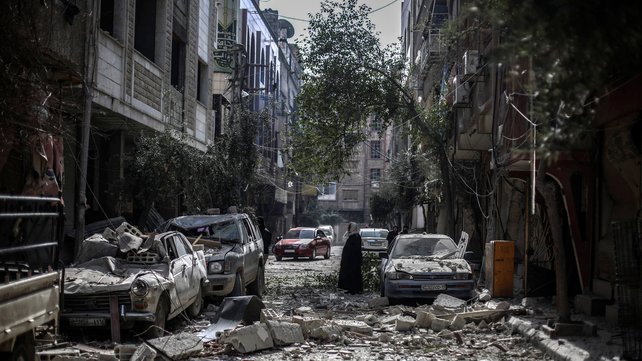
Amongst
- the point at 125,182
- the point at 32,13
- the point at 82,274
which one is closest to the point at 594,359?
the point at 82,274

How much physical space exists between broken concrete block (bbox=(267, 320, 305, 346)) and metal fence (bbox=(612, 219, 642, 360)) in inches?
168

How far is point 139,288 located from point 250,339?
5.50 ft

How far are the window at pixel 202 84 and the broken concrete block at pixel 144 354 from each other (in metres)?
21.4

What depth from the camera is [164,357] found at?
8977 millimetres

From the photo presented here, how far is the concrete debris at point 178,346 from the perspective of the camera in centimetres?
908

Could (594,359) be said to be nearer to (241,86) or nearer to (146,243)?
(146,243)

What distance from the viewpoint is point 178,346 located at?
9.34 meters

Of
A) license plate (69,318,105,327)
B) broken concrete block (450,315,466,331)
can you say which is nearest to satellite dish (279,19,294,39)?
broken concrete block (450,315,466,331)

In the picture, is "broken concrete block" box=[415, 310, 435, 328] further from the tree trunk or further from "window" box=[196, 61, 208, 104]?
"window" box=[196, 61, 208, 104]

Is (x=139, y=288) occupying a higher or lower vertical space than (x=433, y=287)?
higher

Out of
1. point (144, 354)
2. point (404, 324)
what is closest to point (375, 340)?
point (404, 324)

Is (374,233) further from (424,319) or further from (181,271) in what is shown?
(181,271)

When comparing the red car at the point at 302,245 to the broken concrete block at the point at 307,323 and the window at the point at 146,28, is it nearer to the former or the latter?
the window at the point at 146,28

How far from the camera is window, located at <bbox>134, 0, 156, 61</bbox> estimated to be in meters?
22.9
